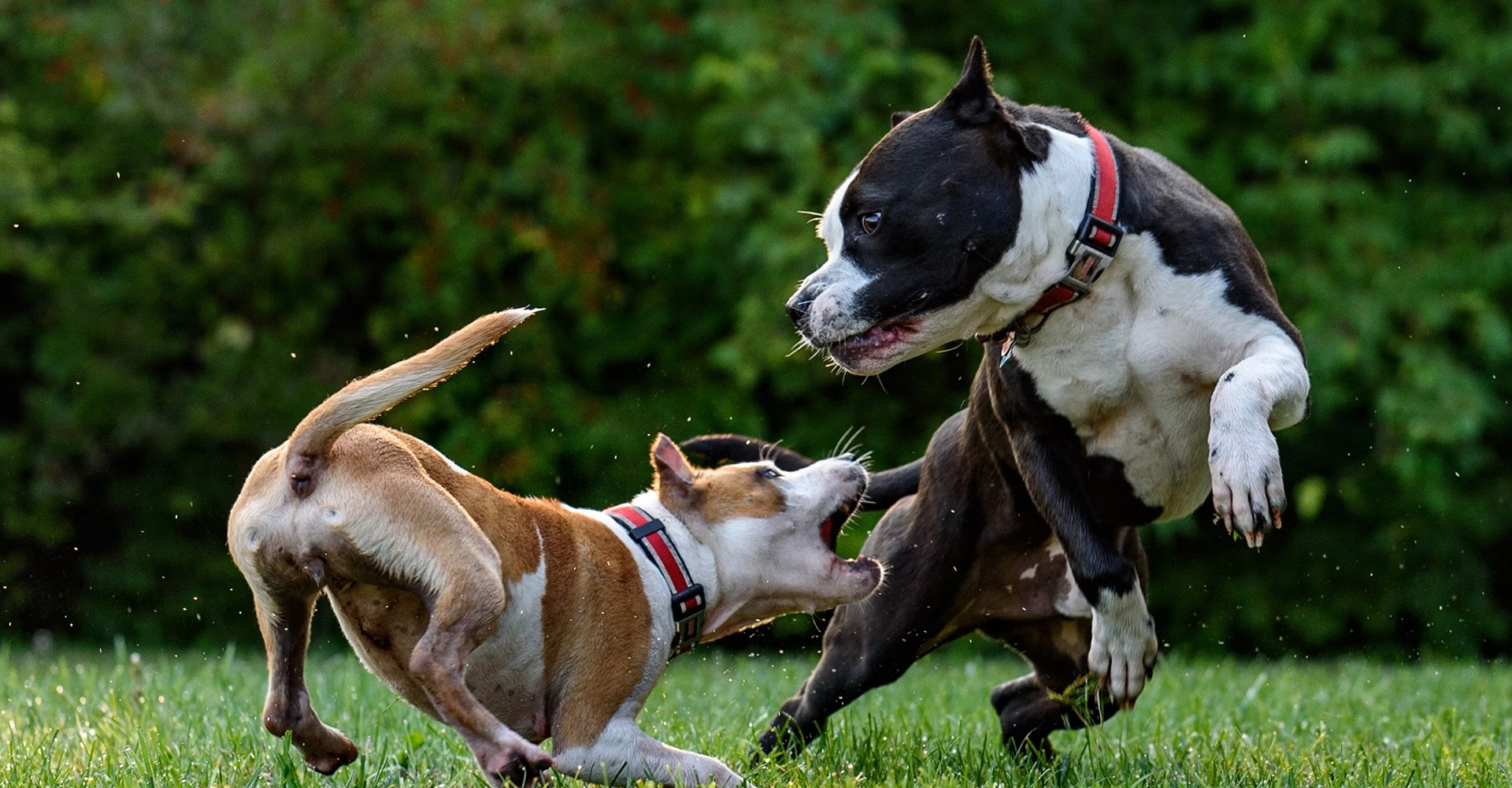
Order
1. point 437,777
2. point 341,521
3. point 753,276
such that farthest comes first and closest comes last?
point 753,276, point 437,777, point 341,521

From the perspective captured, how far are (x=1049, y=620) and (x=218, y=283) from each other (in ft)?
26.2

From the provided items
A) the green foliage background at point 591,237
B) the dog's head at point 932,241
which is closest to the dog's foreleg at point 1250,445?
the dog's head at point 932,241

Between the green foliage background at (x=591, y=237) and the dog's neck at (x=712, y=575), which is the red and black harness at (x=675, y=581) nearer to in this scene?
the dog's neck at (x=712, y=575)

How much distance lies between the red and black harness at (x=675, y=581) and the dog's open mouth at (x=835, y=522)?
0.44 meters

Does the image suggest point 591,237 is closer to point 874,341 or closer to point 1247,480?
point 874,341

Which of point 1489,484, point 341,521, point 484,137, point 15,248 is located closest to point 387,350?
point 484,137

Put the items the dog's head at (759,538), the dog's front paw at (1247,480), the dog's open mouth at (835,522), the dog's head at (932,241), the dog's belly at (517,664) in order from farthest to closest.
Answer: the dog's open mouth at (835,522) < the dog's head at (759,538) < the dog's head at (932,241) < the dog's belly at (517,664) < the dog's front paw at (1247,480)

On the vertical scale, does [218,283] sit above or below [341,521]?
below

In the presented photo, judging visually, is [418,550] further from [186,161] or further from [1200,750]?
[186,161]

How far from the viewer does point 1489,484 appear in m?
10.6

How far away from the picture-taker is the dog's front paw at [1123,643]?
150 inches

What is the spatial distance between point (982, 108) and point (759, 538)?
1.18 m

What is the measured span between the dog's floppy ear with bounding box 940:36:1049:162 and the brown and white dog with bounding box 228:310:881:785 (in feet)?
3.58

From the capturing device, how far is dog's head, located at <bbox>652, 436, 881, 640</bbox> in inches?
164
